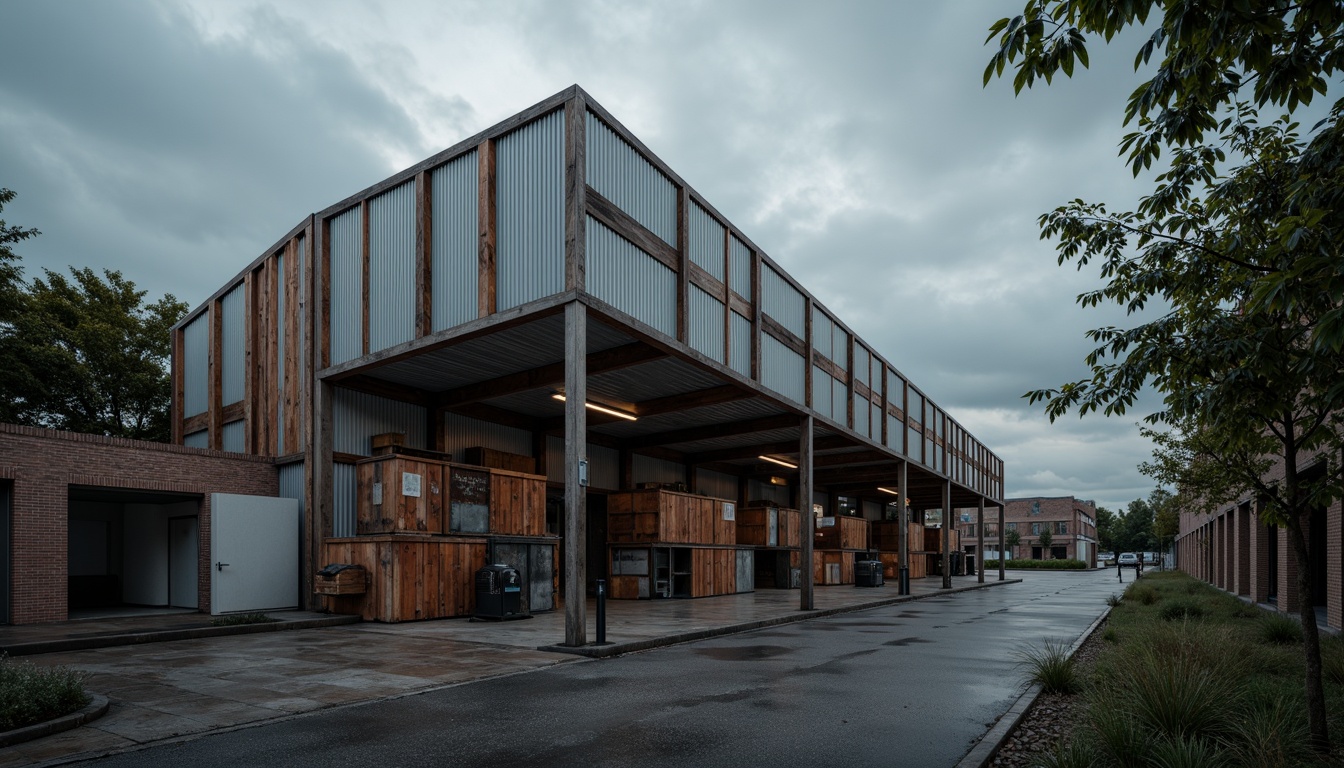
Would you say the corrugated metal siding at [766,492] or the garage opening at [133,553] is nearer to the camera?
the garage opening at [133,553]

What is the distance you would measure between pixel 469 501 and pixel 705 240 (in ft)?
26.2

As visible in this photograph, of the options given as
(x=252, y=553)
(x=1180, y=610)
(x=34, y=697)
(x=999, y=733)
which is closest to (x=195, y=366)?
(x=252, y=553)

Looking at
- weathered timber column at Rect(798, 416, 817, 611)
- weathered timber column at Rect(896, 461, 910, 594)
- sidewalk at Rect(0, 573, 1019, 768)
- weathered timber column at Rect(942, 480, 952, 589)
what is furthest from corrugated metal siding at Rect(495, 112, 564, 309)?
weathered timber column at Rect(942, 480, 952, 589)

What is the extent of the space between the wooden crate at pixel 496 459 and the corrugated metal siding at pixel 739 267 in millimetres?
7050

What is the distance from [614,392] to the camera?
22.7 metres

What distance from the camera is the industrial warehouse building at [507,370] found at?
617 inches

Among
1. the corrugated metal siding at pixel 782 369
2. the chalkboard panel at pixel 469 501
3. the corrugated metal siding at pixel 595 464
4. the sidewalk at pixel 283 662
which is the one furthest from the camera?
the corrugated metal siding at pixel 595 464

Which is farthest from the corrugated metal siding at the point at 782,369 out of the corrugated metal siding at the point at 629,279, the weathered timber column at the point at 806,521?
the corrugated metal siding at the point at 629,279

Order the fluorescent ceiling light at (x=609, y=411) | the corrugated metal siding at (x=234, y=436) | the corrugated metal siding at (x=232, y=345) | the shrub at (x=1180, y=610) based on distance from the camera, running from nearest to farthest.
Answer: the shrub at (x=1180, y=610) → the corrugated metal siding at (x=234, y=436) → the fluorescent ceiling light at (x=609, y=411) → the corrugated metal siding at (x=232, y=345)

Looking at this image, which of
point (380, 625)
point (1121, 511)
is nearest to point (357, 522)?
point (380, 625)

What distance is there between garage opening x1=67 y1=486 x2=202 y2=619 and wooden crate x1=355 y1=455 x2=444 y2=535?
14.7 ft

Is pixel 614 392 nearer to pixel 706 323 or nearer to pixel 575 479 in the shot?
pixel 706 323

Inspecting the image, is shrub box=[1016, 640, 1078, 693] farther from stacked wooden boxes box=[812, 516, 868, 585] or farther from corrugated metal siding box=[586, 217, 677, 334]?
stacked wooden boxes box=[812, 516, 868, 585]

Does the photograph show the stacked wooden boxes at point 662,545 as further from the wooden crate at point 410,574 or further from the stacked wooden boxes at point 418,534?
the wooden crate at point 410,574
